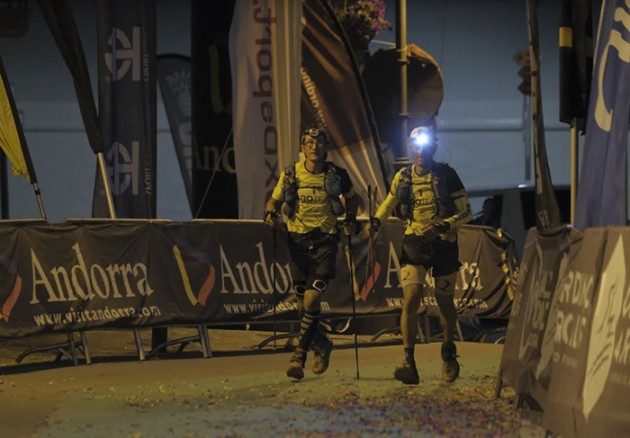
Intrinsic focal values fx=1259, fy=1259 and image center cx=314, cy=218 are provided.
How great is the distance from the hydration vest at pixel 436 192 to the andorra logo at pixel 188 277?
293 centimetres

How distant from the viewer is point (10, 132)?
13.0m

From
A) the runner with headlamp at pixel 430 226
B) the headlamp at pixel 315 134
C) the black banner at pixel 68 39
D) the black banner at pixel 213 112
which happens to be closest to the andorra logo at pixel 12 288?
the black banner at pixel 68 39

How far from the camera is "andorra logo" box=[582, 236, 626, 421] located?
6.76m

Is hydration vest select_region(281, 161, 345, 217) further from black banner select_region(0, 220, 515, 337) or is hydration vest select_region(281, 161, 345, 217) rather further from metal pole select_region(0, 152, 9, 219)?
metal pole select_region(0, 152, 9, 219)

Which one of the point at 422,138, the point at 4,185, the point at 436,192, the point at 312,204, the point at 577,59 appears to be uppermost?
the point at 577,59

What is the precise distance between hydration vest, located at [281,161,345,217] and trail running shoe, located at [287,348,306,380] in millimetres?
1240

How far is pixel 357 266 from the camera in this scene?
1412cm

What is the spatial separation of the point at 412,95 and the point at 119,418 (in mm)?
11281

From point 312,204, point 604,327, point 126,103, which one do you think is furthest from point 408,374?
point 126,103

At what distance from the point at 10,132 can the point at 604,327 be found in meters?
7.89

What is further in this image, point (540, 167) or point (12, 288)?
point (12, 288)

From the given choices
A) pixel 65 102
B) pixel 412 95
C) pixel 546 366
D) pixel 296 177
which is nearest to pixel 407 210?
pixel 296 177

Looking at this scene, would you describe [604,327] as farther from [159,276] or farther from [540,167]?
[159,276]

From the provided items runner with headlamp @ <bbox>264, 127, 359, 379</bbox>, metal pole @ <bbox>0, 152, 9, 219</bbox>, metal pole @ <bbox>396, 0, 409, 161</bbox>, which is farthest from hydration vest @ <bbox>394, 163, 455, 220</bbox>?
metal pole @ <bbox>0, 152, 9, 219</bbox>
